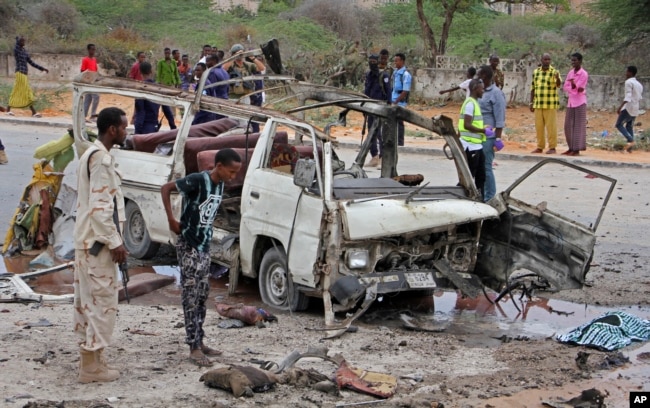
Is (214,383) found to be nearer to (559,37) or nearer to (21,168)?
(21,168)

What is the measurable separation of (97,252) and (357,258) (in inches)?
101

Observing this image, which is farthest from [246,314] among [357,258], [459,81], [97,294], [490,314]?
[459,81]

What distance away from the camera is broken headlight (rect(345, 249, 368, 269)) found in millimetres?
7859

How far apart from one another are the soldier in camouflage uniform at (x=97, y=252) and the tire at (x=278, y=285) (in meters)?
2.41

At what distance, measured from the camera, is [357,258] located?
7.90 meters

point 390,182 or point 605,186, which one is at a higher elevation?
point 390,182

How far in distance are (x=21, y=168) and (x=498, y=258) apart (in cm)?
1024

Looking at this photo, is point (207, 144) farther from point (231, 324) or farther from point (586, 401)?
point (586, 401)

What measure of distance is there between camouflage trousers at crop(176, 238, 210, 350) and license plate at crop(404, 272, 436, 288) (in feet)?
6.82

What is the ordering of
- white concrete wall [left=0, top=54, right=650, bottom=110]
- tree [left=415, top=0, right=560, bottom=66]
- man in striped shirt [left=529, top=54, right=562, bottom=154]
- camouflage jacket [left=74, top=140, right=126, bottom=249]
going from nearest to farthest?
camouflage jacket [left=74, top=140, right=126, bottom=249] → man in striped shirt [left=529, top=54, right=562, bottom=154] → white concrete wall [left=0, top=54, right=650, bottom=110] → tree [left=415, top=0, right=560, bottom=66]

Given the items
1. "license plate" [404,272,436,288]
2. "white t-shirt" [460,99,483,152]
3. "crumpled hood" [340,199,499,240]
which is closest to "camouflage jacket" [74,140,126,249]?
"crumpled hood" [340,199,499,240]

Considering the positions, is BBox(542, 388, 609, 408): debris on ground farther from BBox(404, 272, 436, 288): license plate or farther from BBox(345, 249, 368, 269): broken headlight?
BBox(345, 249, 368, 269): broken headlight

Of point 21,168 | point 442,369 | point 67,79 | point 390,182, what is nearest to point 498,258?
point 390,182

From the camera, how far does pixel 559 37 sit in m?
41.6
